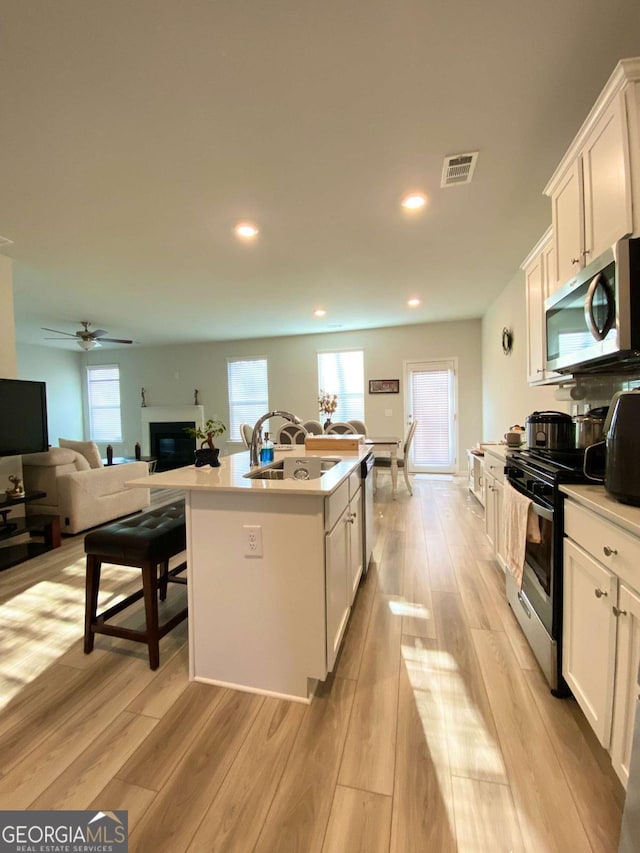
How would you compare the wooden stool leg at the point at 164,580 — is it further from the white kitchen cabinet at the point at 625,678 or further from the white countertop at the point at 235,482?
the white kitchen cabinet at the point at 625,678

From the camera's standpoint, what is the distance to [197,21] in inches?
50.9

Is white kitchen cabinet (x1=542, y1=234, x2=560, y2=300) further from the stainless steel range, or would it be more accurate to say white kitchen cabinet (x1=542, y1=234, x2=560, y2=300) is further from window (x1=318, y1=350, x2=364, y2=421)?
window (x1=318, y1=350, x2=364, y2=421)

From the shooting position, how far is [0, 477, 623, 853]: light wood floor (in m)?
1.03

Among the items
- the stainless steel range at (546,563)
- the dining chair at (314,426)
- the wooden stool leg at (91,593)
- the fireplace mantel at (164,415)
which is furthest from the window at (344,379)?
the wooden stool leg at (91,593)

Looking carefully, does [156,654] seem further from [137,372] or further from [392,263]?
[137,372]

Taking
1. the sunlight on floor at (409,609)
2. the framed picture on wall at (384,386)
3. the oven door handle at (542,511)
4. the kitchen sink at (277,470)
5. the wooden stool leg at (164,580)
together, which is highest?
the framed picture on wall at (384,386)

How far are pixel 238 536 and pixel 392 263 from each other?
317 centimetres

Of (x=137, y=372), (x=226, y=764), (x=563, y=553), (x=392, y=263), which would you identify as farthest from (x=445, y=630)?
(x=137, y=372)

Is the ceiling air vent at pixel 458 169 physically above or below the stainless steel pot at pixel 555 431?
above

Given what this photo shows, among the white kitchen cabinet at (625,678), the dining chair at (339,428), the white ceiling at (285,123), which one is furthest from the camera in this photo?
the dining chair at (339,428)

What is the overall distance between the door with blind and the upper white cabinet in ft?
14.8

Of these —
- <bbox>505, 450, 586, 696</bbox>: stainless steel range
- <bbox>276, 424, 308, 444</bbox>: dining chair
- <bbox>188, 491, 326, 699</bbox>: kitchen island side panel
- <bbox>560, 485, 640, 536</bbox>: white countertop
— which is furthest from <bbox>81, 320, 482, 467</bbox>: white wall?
<bbox>188, 491, 326, 699</bbox>: kitchen island side panel

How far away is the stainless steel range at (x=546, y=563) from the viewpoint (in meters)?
1.45

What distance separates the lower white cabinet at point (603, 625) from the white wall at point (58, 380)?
8.56 m
